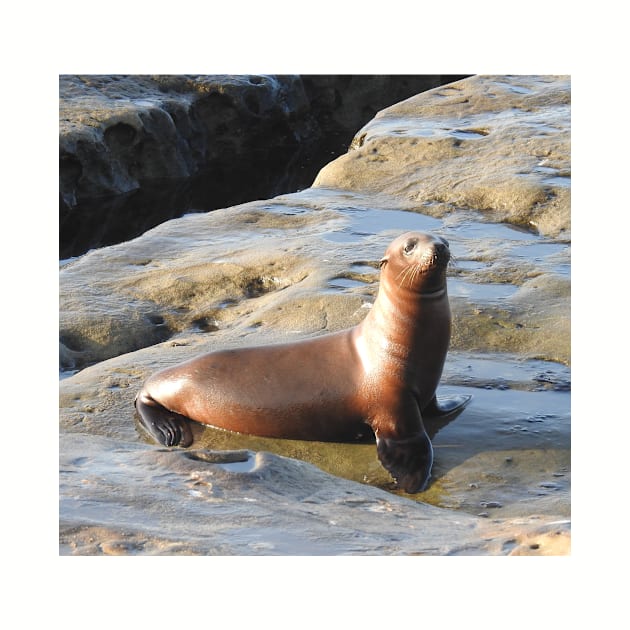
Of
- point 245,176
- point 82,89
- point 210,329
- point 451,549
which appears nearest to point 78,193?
point 82,89

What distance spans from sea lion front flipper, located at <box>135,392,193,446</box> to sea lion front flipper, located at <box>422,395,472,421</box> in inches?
54.2

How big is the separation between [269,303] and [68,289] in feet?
6.24

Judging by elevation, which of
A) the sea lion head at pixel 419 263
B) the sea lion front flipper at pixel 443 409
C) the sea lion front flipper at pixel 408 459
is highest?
the sea lion head at pixel 419 263

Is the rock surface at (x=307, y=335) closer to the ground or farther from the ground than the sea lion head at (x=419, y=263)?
closer to the ground

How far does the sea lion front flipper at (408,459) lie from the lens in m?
5.48

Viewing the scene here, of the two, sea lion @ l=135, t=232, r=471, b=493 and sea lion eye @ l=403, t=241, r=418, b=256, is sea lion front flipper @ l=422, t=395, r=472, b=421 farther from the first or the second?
sea lion eye @ l=403, t=241, r=418, b=256

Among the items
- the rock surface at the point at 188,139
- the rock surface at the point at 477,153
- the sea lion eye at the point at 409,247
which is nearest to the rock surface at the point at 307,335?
the rock surface at the point at 477,153

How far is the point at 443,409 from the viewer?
612cm

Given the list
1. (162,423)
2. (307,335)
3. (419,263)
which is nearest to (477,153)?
(307,335)

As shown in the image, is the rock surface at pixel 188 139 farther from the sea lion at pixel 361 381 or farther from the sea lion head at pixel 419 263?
the sea lion head at pixel 419 263

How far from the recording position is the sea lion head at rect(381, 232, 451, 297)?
18.7 feet

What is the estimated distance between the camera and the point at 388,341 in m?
5.86

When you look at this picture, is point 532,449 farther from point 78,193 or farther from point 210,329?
point 78,193

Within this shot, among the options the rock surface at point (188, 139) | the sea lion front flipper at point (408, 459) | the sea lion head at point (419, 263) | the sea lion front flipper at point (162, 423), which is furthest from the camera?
the rock surface at point (188, 139)
